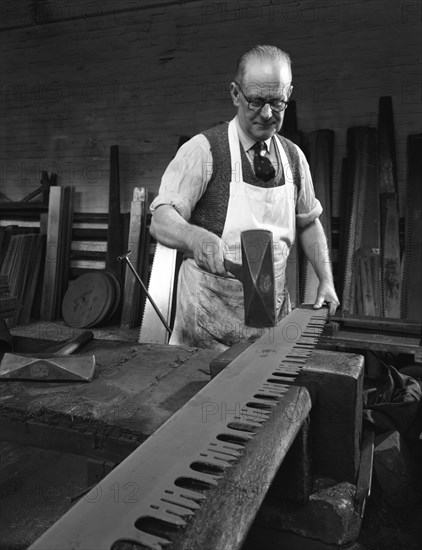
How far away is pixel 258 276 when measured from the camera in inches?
65.7

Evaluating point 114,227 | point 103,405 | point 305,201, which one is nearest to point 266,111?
point 305,201

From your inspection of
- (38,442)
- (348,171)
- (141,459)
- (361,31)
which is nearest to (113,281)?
(348,171)

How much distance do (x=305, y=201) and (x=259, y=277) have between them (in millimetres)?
1142

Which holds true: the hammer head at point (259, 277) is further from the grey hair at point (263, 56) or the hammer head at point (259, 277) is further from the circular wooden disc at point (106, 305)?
the circular wooden disc at point (106, 305)

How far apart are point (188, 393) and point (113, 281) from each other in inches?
185

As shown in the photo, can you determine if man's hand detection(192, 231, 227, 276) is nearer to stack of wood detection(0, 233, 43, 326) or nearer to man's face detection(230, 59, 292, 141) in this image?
man's face detection(230, 59, 292, 141)

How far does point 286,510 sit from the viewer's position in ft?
4.06

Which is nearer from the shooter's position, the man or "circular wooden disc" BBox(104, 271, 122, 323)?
the man

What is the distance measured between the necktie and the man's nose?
0.72ft

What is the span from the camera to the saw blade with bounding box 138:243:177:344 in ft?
17.4

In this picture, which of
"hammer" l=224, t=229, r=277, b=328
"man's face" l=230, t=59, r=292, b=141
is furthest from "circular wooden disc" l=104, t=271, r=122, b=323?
"hammer" l=224, t=229, r=277, b=328

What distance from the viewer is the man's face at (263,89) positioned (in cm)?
209

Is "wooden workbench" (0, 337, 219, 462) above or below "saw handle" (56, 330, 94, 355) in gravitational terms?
below

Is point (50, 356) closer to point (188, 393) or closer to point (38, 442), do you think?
point (38, 442)
